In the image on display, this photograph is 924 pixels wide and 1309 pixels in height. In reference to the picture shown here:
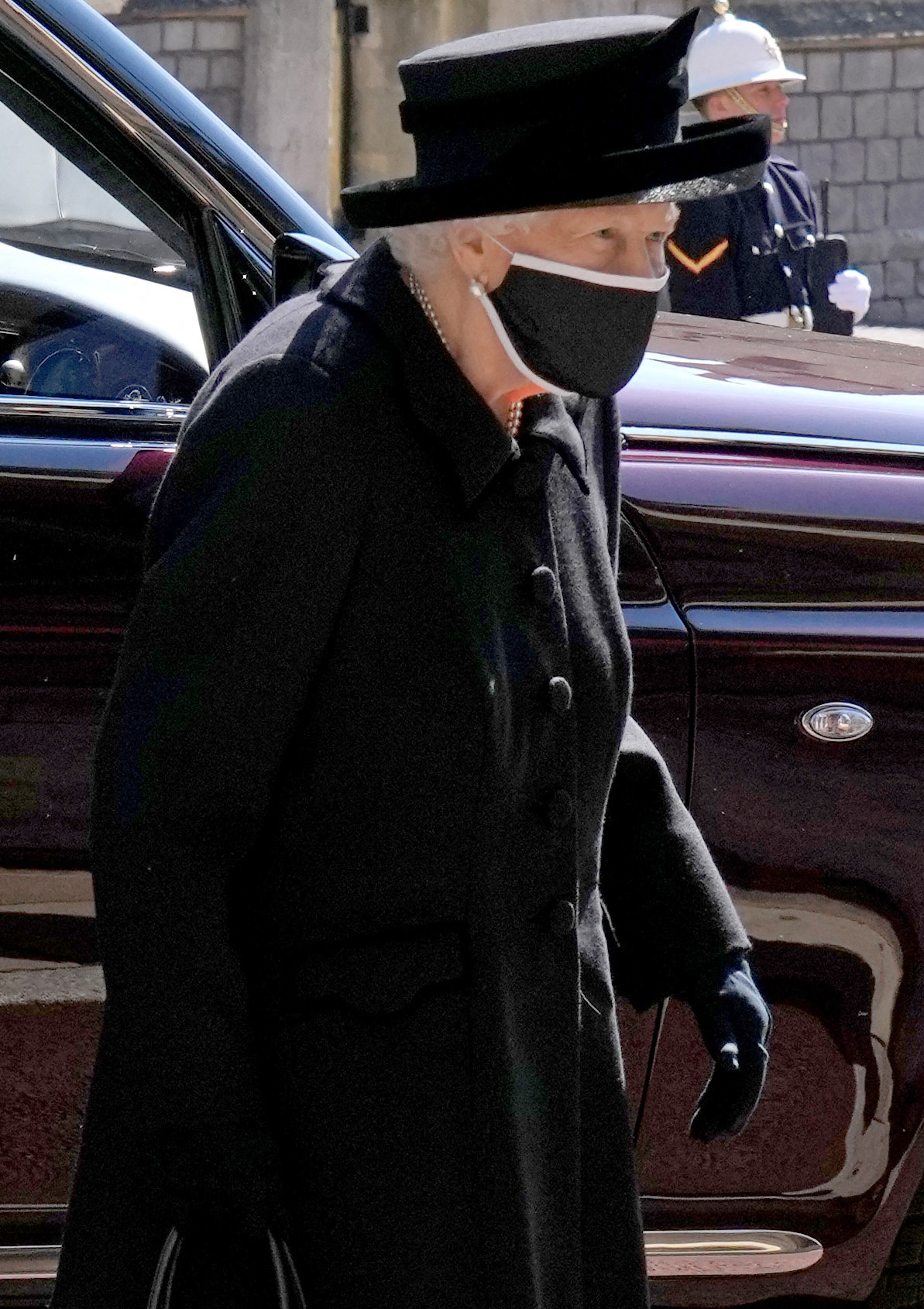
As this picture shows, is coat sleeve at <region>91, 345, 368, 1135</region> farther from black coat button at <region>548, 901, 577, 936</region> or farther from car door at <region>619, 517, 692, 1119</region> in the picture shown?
car door at <region>619, 517, 692, 1119</region>

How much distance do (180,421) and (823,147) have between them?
17.1 metres

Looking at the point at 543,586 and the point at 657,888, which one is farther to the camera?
the point at 657,888

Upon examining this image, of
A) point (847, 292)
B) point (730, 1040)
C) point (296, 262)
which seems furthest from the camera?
point (847, 292)

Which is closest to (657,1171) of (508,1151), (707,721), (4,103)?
(707,721)

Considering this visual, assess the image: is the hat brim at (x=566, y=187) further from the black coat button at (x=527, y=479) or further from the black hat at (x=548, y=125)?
the black coat button at (x=527, y=479)

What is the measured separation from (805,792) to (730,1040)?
19.7 inches

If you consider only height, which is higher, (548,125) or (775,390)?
(548,125)

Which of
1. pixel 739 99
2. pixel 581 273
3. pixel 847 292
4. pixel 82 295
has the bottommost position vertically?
pixel 847 292

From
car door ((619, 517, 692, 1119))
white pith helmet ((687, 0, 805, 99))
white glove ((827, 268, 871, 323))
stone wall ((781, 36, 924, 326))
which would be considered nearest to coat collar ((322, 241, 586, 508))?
car door ((619, 517, 692, 1119))

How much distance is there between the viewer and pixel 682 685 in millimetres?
2279

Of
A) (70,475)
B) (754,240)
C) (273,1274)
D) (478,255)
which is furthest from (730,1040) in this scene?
(754,240)

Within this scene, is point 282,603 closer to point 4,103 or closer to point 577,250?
point 577,250

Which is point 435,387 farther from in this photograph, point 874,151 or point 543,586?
point 874,151

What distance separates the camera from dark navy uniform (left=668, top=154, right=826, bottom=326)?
5.84 metres
